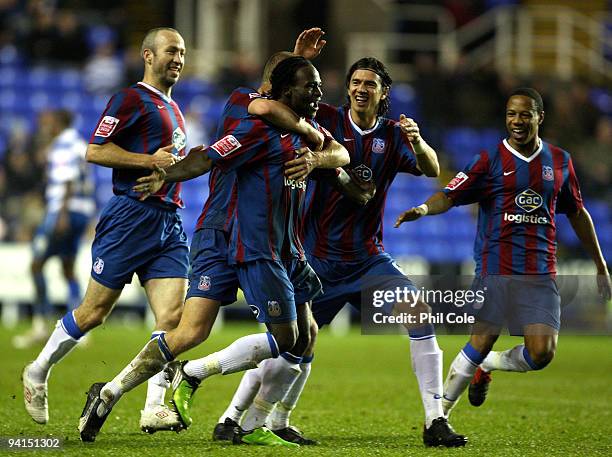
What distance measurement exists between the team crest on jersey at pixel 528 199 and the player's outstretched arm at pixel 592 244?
14.7 inches

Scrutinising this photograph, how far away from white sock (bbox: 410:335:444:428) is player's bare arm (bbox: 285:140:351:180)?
1252 millimetres

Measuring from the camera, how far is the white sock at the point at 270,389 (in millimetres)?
6812

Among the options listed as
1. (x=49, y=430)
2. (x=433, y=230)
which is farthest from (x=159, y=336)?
(x=433, y=230)

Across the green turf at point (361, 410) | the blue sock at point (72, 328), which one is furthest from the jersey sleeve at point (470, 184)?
the blue sock at point (72, 328)

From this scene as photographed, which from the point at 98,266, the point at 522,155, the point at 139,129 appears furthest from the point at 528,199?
the point at 98,266

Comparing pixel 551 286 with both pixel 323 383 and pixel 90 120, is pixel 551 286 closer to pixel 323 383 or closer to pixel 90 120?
pixel 323 383

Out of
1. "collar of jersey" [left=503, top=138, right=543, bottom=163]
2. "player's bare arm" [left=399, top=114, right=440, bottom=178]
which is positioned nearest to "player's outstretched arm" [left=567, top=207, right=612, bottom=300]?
"collar of jersey" [left=503, top=138, right=543, bottom=163]

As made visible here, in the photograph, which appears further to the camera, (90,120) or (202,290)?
(90,120)

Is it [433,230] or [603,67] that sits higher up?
[603,67]

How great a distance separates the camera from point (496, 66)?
73.8ft

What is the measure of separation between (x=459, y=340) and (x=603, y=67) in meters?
10.1

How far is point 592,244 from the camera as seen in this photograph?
783 centimetres

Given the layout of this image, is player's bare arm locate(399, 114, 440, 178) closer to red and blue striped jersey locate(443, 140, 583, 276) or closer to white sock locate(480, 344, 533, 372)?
red and blue striped jersey locate(443, 140, 583, 276)

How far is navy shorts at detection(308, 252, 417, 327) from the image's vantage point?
717cm
